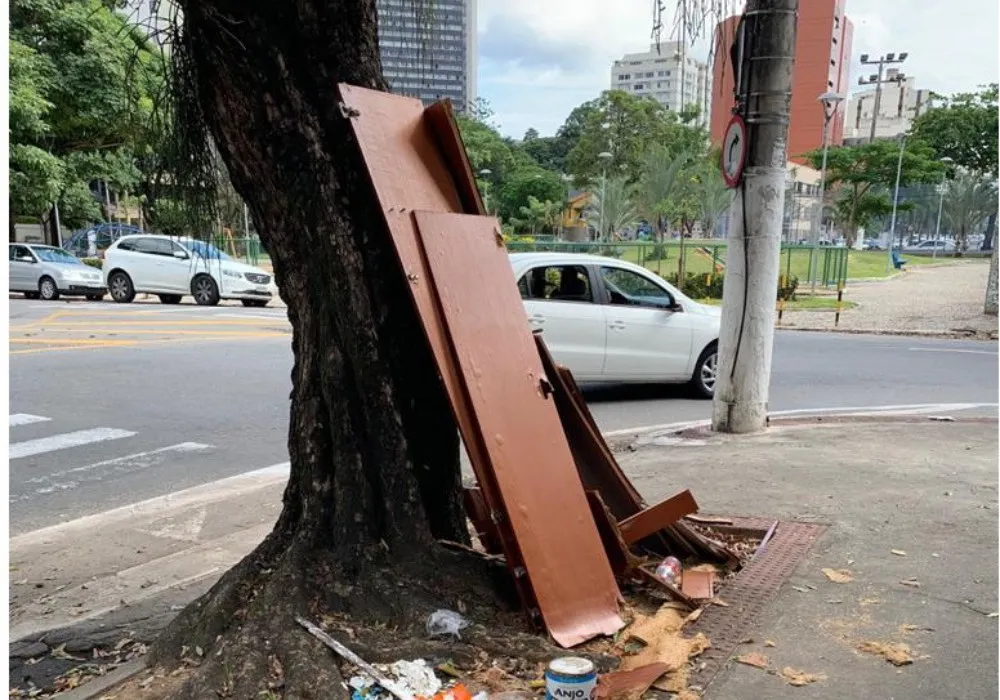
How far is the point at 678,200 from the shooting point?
33.2 metres

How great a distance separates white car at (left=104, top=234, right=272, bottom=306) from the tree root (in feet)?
59.7

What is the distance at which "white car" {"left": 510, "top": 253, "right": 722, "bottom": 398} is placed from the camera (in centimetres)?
905

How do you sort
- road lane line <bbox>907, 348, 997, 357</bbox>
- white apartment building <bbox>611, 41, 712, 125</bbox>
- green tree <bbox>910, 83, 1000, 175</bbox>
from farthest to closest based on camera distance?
green tree <bbox>910, 83, 1000, 175</bbox>, road lane line <bbox>907, 348, 997, 357</bbox>, white apartment building <bbox>611, 41, 712, 125</bbox>

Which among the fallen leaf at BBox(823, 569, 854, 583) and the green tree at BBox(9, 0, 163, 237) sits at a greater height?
the green tree at BBox(9, 0, 163, 237)

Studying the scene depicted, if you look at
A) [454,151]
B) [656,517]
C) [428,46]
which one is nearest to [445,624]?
[656,517]

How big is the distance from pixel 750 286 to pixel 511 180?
204 ft

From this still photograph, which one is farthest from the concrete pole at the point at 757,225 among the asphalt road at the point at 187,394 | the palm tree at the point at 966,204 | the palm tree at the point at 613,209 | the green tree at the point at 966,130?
the palm tree at the point at 966,204

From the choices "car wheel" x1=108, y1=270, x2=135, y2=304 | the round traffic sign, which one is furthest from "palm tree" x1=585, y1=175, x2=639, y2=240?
the round traffic sign

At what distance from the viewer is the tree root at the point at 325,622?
2.90 meters

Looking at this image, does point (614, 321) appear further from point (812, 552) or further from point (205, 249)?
point (205, 249)

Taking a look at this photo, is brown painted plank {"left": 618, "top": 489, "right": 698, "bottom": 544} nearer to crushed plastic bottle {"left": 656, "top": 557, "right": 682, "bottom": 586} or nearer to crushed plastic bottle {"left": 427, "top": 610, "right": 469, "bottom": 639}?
crushed plastic bottle {"left": 656, "top": 557, "right": 682, "bottom": 586}

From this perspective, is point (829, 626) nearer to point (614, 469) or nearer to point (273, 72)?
point (614, 469)

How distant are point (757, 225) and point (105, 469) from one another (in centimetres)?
591

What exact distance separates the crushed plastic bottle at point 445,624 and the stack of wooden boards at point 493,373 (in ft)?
0.90
